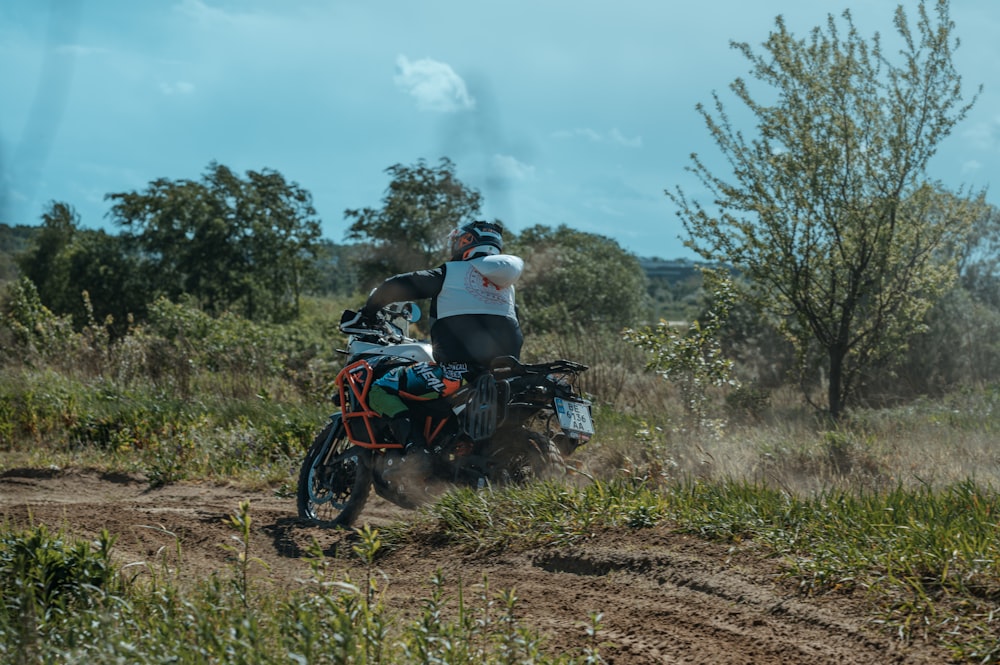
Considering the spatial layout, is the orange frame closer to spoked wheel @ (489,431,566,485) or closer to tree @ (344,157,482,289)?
spoked wheel @ (489,431,566,485)

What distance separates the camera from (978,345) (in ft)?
57.3

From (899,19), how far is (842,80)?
2.96 ft

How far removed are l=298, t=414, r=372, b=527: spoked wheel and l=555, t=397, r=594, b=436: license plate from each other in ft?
4.75

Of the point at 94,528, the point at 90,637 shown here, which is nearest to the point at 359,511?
the point at 94,528

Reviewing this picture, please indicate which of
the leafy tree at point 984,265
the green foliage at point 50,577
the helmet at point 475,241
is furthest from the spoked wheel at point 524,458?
the leafy tree at point 984,265

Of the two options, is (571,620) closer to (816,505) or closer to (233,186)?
(816,505)

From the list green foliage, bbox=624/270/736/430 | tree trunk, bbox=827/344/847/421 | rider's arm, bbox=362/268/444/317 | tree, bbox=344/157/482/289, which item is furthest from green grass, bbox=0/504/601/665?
tree, bbox=344/157/482/289

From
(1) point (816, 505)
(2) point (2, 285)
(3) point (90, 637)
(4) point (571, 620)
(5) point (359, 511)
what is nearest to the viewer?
(3) point (90, 637)

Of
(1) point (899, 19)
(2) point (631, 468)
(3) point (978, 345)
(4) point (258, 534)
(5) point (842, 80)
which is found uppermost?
(1) point (899, 19)

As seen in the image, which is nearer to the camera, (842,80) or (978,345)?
(842,80)

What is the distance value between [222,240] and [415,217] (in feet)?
53.5

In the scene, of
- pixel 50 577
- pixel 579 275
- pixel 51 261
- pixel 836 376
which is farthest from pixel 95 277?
pixel 50 577

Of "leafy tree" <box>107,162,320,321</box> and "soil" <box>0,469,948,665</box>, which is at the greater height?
"leafy tree" <box>107,162,320,321</box>

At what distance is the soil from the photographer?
3773 mm
